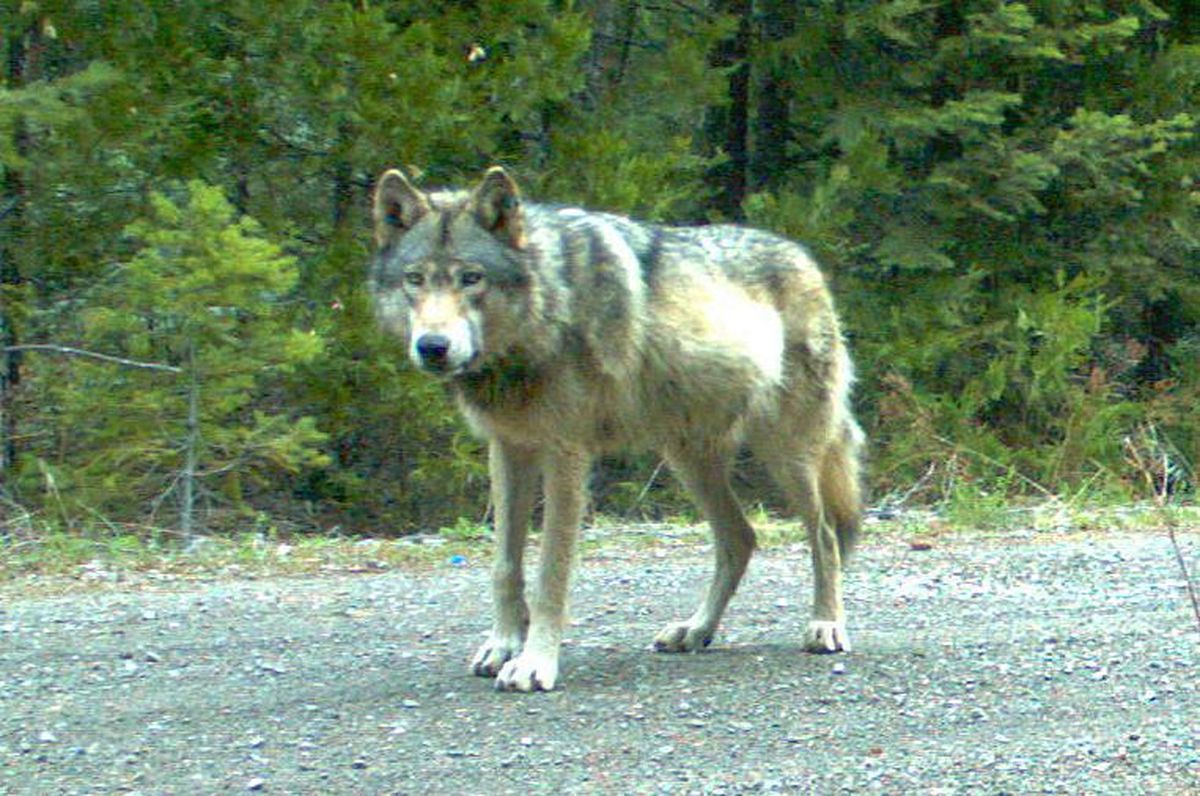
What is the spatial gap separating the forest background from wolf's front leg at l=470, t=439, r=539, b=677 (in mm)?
3943

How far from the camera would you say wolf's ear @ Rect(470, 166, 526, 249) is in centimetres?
598

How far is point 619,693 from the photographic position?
5723 mm

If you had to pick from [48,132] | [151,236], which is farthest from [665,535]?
[48,132]

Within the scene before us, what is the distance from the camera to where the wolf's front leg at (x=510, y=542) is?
6.17 metres

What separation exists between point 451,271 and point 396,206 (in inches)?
15.3

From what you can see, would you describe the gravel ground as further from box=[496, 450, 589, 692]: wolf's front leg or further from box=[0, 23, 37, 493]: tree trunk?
box=[0, 23, 37, 493]: tree trunk

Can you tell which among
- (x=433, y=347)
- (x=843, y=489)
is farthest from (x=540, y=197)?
(x=433, y=347)

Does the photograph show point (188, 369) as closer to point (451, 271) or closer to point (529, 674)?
point (451, 271)

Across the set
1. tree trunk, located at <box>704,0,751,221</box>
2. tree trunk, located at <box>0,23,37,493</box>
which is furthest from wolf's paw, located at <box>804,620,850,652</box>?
tree trunk, located at <box>704,0,751,221</box>

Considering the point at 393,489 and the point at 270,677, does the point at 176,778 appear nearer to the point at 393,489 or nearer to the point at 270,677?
the point at 270,677

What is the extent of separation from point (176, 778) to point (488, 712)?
1.09 m

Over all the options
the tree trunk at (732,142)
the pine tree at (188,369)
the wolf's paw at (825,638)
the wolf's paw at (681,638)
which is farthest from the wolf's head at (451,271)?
the tree trunk at (732,142)

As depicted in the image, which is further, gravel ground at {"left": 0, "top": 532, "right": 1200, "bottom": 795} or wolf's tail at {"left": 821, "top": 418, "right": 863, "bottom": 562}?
wolf's tail at {"left": 821, "top": 418, "right": 863, "bottom": 562}

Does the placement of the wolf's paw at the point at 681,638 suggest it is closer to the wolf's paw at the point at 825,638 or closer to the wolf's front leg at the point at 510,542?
the wolf's paw at the point at 825,638
